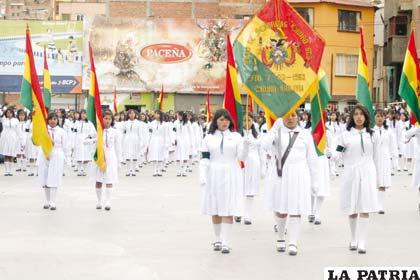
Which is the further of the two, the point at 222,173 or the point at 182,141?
the point at 182,141

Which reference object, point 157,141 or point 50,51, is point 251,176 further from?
point 50,51

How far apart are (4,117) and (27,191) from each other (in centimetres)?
758

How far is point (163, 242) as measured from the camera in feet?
39.0

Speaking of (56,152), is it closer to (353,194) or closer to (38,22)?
(353,194)

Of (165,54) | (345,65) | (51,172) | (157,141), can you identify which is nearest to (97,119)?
(51,172)

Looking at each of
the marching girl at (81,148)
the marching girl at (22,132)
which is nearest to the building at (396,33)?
the marching girl at (81,148)

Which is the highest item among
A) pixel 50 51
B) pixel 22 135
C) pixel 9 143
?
pixel 50 51

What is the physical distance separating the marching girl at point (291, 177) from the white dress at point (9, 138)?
15.6 meters

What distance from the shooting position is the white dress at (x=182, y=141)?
1096 inches

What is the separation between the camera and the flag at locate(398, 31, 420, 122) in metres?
16.0

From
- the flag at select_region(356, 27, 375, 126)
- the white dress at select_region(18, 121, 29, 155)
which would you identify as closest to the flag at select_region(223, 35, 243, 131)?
the flag at select_region(356, 27, 375, 126)

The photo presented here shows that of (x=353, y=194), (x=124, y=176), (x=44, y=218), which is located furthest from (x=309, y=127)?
(x=124, y=176)

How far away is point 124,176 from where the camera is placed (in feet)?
83.1

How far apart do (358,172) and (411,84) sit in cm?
554
